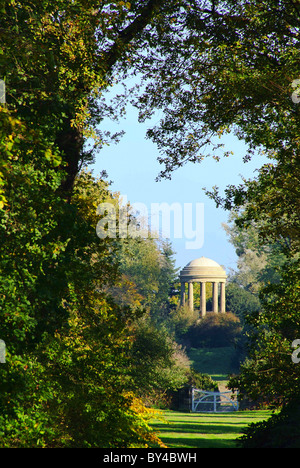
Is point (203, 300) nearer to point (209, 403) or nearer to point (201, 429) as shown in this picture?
point (209, 403)

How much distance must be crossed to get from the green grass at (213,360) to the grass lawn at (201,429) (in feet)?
68.6

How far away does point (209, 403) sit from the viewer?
32.3m

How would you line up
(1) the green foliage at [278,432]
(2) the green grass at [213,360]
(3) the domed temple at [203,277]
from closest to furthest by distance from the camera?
1. (1) the green foliage at [278,432]
2. (2) the green grass at [213,360]
3. (3) the domed temple at [203,277]

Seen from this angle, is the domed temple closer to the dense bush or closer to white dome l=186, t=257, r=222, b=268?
white dome l=186, t=257, r=222, b=268

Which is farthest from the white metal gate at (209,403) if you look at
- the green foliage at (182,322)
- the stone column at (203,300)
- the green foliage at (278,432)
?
the stone column at (203,300)

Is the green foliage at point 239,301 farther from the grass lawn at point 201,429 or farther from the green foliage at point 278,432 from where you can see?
the green foliage at point 278,432

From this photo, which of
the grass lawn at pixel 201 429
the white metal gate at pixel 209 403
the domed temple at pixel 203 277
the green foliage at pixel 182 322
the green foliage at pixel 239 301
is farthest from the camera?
the domed temple at pixel 203 277

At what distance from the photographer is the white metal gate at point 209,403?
99.9ft

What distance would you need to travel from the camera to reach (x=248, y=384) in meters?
11.7

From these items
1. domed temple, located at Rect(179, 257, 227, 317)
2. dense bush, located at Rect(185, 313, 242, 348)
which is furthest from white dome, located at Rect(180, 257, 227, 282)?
dense bush, located at Rect(185, 313, 242, 348)

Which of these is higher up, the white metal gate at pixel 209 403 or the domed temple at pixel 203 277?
the domed temple at pixel 203 277

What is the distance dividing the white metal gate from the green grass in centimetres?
1562

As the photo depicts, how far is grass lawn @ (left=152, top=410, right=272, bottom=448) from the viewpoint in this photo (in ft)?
57.7

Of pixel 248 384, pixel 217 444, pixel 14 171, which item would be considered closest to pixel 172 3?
pixel 14 171
